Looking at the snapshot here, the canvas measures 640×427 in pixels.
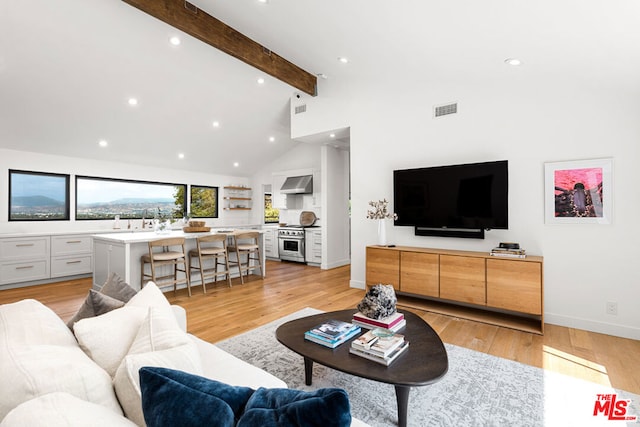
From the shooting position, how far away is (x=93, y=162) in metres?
6.07

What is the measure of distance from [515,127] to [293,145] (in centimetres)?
526

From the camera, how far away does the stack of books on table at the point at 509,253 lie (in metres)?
3.27

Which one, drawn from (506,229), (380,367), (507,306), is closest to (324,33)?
(506,229)

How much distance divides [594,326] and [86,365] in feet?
13.9

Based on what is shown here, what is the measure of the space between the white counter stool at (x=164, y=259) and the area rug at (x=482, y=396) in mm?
2387

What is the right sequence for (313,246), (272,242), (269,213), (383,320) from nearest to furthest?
(383,320) → (313,246) → (272,242) → (269,213)

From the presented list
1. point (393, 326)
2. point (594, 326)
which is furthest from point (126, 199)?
point (594, 326)

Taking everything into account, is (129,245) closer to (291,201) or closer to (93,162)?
(93,162)

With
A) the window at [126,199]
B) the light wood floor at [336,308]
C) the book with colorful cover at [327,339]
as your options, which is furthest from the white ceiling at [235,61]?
the book with colorful cover at [327,339]

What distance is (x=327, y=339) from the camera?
199cm

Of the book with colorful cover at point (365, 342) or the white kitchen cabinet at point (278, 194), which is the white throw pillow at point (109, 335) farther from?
the white kitchen cabinet at point (278, 194)

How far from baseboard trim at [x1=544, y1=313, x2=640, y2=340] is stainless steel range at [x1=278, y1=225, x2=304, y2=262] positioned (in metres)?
4.71

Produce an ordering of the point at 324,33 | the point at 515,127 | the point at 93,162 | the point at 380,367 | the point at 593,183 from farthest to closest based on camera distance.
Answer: the point at 93,162
the point at 515,127
the point at 324,33
the point at 593,183
the point at 380,367

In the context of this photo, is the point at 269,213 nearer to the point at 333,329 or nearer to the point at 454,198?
the point at 454,198
